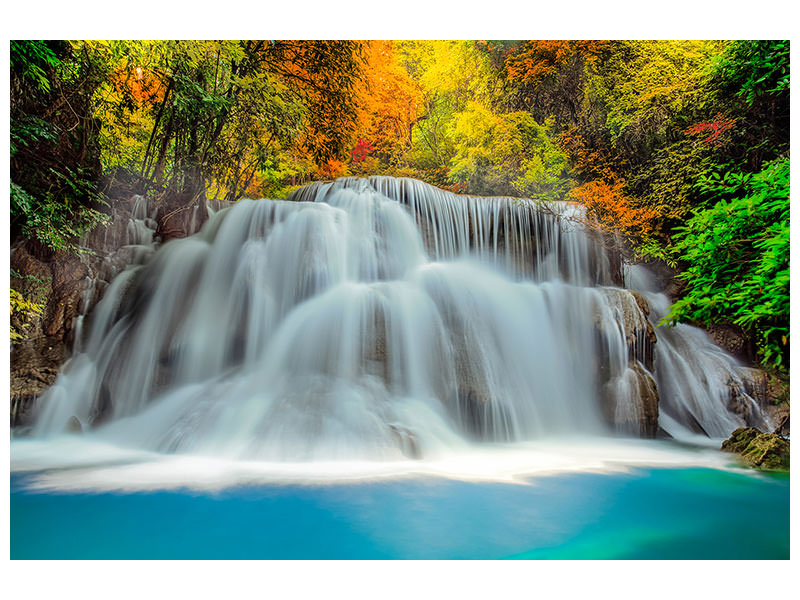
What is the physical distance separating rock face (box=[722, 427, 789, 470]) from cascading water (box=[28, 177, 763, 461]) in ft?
1.82

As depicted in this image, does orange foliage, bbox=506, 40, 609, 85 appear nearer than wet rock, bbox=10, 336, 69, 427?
No

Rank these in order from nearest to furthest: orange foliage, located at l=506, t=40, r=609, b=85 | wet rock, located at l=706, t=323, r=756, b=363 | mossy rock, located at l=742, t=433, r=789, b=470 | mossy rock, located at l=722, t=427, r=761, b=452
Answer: mossy rock, located at l=742, t=433, r=789, b=470, mossy rock, located at l=722, t=427, r=761, b=452, orange foliage, located at l=506, t=40, r=609, b=85, wet rock, located at l=706, t=323, r=756, b=363

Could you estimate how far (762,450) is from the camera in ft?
8.99

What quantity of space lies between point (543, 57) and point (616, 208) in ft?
4.71

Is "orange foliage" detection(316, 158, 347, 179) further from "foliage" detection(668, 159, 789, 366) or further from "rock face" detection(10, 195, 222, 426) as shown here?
"foliage" detection(668, 159, 789, 366)

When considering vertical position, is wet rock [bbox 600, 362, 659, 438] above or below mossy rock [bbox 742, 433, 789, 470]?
above

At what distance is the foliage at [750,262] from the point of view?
219 cm

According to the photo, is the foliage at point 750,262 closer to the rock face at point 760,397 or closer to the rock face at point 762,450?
the rock face at point 762,450

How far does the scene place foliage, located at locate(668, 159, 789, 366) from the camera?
7.20 feet

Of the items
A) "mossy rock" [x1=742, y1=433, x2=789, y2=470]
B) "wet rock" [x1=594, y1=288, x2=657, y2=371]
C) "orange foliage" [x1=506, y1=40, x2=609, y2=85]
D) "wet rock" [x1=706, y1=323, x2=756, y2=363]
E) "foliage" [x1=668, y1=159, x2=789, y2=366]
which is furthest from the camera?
"wet rock" [x1=706, y1=323, x2=756, y2=363]

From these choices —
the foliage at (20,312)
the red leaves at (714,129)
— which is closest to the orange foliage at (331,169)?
the foliage at (20,312)

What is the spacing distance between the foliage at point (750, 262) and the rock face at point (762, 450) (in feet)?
1.98

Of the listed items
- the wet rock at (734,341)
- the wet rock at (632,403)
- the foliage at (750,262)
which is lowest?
the wet rock at (632,403)

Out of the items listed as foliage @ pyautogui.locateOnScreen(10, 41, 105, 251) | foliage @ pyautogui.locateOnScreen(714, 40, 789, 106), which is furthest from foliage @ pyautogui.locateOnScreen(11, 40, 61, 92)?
foliage @ pyautogui.locateOnScreen(714, 40, 789, 106)
